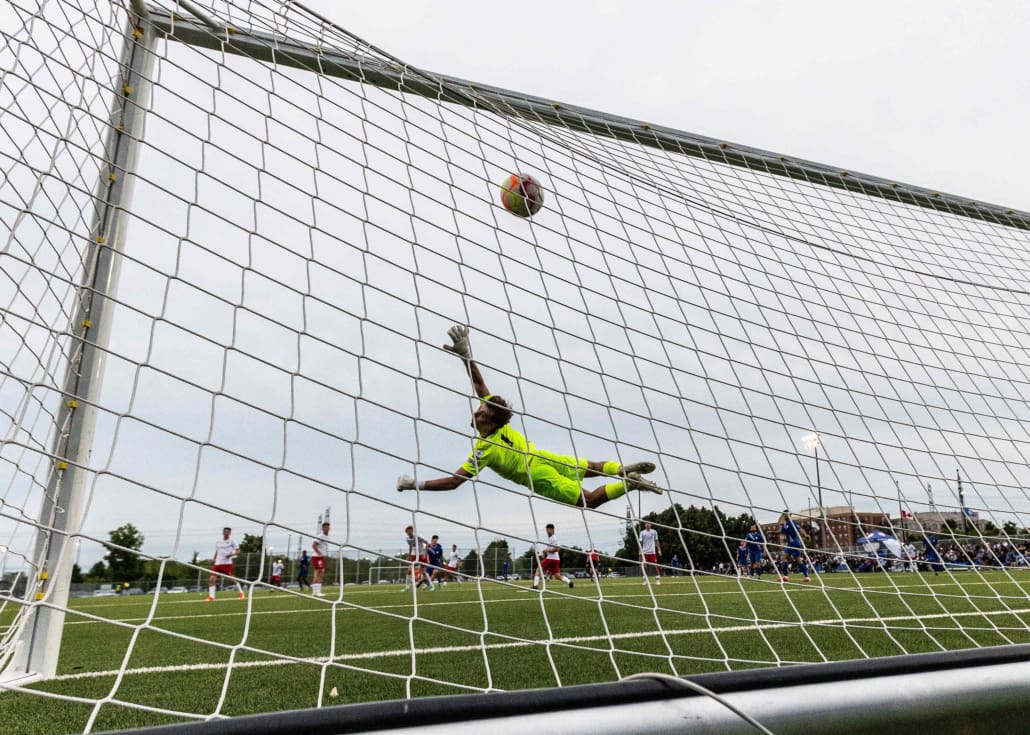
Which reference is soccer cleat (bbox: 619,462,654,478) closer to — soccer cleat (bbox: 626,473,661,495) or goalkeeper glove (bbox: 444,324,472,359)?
soccer cleat (bbox: 626,473,661,495)

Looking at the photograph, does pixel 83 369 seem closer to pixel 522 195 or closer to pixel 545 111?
pixel 522 195

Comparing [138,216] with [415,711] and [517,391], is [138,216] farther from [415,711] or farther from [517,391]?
[415,711]

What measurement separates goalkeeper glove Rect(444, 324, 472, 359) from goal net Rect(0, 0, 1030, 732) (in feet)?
0.24

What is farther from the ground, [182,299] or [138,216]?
[138,216]

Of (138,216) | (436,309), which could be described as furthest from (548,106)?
(138,216)

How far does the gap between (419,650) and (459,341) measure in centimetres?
142

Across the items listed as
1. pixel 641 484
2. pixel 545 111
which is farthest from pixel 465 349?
pixel 545 111

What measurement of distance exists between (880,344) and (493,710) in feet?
13.6

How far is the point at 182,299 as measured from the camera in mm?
2188

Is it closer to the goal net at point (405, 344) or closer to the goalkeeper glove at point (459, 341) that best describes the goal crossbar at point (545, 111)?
the goal net at point (405, 344)

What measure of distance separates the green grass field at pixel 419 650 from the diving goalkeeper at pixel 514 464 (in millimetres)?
512

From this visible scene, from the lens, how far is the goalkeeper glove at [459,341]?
2946mm

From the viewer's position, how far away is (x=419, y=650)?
2.87 m

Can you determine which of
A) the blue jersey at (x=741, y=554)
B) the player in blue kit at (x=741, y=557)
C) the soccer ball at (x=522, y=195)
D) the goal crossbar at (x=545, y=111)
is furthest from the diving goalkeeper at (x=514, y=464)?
the goal crossbar at (x=545, y=111)
